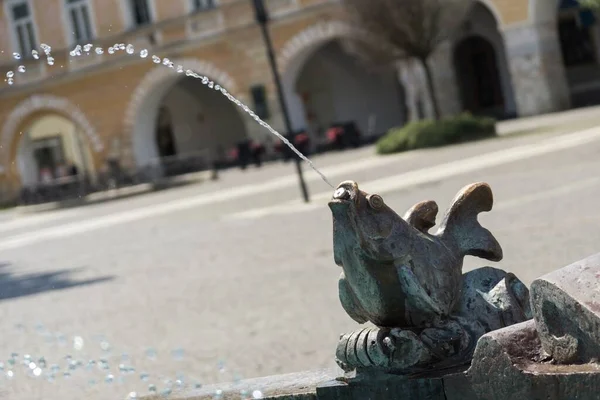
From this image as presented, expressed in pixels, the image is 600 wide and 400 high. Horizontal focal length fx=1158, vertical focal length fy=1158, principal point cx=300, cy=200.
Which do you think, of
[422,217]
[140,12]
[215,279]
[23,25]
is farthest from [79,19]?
[422,217]

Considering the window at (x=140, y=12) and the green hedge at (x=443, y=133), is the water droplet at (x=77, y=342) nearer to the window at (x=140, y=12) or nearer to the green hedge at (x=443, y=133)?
the green hedge at (x=443, y=133)

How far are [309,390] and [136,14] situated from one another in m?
34.6

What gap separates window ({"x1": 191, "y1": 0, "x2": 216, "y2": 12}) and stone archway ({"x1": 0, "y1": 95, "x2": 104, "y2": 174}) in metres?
5.65

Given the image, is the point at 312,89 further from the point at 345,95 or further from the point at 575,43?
the point at 575,43

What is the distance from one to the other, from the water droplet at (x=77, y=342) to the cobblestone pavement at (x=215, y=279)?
2 centimetres

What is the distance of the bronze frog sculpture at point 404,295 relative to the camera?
300 centimetres

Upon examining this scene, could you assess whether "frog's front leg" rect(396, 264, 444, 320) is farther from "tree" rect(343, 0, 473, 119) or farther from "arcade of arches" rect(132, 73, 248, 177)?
"arcade of arches" rect(132, 73, 248, 177)

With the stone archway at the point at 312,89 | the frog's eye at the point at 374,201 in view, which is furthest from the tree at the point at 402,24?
the frog's eye at the point at 374,201

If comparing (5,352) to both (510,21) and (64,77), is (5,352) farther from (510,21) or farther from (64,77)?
(64,77)

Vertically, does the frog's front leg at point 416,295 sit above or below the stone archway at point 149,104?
below

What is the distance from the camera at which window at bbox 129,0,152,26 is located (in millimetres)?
36719

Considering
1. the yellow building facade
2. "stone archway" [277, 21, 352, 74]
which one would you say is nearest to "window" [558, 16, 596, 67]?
the yellow building facade

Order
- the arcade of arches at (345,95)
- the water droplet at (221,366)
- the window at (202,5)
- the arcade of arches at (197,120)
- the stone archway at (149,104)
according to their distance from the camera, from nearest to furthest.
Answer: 1. the water droplet at (221,366)
2. the window at (202,5)
3. the stone archway at (149,104)
4. the arcade of arches at (345,95)
5. the arcade of arches at (197,120)

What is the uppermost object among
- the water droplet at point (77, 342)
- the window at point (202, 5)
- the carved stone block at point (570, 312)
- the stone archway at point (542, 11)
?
the window at point (202, 5)
